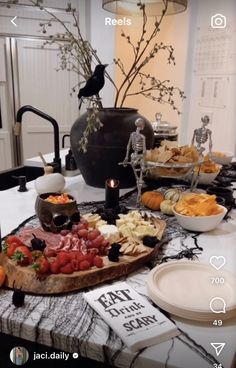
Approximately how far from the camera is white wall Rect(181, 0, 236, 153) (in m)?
1.50

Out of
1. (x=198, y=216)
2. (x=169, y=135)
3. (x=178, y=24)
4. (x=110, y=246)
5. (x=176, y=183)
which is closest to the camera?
(x=110, y=246)

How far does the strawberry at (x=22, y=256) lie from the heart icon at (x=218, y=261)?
37 cm

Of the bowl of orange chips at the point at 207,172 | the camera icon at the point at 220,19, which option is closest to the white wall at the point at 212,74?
the camera icon at the point at 220,19

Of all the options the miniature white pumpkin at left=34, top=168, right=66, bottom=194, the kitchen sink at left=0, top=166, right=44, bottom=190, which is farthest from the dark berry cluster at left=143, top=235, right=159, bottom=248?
the kitchen sink at left=0, top=166, right=44, bottom=190

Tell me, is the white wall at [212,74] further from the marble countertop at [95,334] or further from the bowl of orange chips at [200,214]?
the marble countertop at [95,334]

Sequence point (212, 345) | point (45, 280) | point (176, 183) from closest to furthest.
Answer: point (212, 345), point (45, 280), point (176, 183)

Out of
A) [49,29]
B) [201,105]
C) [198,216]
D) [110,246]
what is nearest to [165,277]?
[110,246]

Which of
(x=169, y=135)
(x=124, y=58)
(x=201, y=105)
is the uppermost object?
(x=124, y=58)

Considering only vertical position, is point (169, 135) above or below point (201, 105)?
below

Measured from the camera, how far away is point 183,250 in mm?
770

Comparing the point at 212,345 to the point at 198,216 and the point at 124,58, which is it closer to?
the point at 198,216

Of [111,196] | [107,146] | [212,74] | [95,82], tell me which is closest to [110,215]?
[111,196]

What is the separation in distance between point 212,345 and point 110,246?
291 millimetres

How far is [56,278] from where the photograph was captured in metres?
0.58
